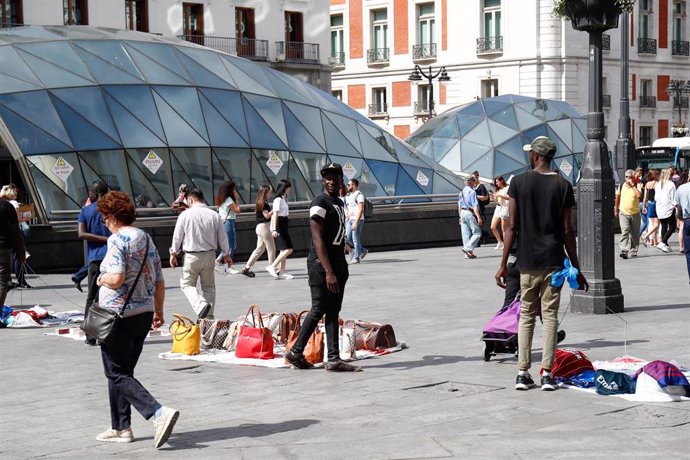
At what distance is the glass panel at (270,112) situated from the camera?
26.8 m

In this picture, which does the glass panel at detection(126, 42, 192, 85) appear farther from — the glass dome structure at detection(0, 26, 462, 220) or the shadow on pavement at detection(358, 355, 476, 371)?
the shadow on pavement at detection(358, 355, 476, 371)

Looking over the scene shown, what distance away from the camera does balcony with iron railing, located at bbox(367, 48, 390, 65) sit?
65062 millimetres

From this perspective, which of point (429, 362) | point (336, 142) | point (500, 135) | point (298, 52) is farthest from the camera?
point (298, 52)

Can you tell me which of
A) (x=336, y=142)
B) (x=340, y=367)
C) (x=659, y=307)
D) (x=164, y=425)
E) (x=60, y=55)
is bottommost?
(x=659, y=307)

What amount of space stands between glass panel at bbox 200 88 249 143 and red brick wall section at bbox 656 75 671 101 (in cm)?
4192

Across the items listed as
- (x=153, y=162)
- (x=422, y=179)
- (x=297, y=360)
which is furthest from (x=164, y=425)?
(x=422, y=179)

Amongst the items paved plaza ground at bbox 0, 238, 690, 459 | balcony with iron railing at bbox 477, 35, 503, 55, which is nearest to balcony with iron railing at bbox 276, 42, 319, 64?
balcony with iron railing at bbox 477, 35, 503, 55

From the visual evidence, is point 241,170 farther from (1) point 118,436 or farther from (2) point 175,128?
(1) point 118,436

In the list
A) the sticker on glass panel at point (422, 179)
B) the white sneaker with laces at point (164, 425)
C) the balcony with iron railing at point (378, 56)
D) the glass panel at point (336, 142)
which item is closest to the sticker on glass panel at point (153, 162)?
the glass panel at point (336, 142)

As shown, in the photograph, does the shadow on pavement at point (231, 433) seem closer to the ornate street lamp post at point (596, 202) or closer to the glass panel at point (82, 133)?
the ornate street lamp post at point (596, 202)

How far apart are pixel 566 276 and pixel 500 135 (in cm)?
2730

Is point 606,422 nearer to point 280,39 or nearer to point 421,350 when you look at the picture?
point 421,350

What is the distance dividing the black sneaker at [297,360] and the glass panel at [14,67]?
50.6ft

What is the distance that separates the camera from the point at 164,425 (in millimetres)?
7195
